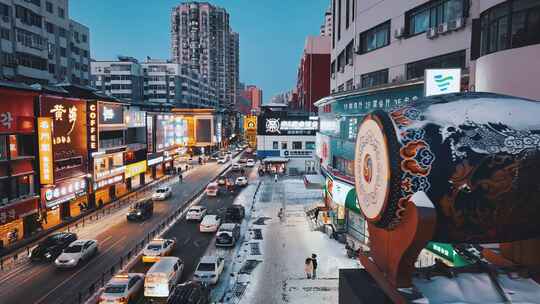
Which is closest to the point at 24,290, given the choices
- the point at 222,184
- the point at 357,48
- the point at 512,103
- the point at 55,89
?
the point at 55,89

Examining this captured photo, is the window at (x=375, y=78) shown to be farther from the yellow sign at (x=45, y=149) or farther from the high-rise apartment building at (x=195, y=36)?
the high-rise apartment building at (x=195, y=36)

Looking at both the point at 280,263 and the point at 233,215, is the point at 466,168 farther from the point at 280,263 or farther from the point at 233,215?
the point at 233,215

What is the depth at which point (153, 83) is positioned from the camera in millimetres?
113562

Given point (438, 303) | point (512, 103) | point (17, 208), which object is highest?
point (512, 103)

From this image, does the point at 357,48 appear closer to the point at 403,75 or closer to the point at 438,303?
the point at 403,75

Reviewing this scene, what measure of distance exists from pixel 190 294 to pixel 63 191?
21.0m

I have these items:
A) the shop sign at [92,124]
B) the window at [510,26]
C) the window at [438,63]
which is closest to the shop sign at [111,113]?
the shop sign at [92,124]

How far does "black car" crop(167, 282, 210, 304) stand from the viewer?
56.3 ft

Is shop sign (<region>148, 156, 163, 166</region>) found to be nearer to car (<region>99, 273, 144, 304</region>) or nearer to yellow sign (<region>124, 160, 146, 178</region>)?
yellow sign (<region>124, 160, 146, 178</region>)

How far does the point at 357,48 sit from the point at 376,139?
80.8ft

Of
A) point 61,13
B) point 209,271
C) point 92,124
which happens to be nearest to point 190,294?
point 209,271

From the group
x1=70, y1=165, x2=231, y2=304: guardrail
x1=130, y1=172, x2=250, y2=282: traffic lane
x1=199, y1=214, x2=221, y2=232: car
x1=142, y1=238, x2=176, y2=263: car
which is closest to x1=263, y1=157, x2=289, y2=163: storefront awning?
x1=70, y1=165, x2=231, y2=304: guardrail

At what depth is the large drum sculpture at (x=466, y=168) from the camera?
6793mm

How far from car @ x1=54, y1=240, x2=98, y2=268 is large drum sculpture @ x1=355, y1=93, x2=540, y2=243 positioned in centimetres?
2210
